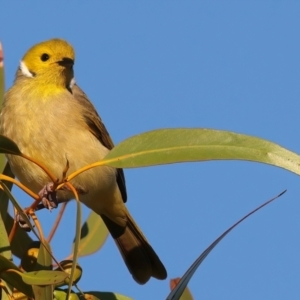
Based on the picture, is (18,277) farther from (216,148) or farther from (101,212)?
(101,212)

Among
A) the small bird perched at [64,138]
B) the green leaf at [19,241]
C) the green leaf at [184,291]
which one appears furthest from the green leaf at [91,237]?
the green leaf at [184,291]

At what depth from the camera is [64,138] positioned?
402 centimetres

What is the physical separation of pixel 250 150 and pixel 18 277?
998 mm

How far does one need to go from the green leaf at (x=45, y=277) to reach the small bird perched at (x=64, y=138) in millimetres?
1307

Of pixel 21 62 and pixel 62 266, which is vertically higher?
pixel 21 62

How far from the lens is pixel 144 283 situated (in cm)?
467

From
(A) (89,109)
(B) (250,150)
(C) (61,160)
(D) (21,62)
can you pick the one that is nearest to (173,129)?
(B) (250,150)

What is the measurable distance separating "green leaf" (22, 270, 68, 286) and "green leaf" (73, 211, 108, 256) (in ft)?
3.89

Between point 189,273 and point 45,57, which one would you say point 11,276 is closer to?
point 189,273

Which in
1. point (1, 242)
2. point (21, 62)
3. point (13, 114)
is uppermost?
point (21, 62)

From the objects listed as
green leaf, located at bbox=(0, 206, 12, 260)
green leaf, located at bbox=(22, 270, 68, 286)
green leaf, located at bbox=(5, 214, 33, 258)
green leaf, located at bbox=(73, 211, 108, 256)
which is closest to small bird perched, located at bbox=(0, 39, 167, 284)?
green leaf, located at bbox=(73, 211, 108, 256)

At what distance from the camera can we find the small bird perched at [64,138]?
3932mm

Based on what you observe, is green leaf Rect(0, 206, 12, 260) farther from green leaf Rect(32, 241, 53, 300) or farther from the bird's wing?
the bird's wing

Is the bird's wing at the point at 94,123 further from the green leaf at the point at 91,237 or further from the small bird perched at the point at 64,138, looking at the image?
the green leaf at the point at 91,237
